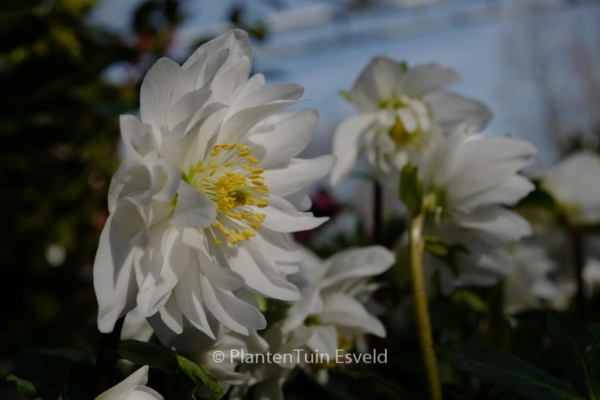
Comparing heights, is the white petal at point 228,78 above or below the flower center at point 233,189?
above

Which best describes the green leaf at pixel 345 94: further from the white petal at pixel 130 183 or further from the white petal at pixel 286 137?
the white petal at pixel 130 183

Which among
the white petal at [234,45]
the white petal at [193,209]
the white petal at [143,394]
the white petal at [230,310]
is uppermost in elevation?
the white petal at [234,45]

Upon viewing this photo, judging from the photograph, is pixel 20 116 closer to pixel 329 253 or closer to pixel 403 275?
pixel 329 253

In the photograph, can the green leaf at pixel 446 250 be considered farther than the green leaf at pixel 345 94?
No

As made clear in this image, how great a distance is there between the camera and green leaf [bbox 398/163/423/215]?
0.57 m

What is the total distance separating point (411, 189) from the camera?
1.91 feet

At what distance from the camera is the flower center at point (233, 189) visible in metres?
0.46

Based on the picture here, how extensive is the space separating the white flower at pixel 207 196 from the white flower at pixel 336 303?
0.07 meters

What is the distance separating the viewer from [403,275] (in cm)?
77

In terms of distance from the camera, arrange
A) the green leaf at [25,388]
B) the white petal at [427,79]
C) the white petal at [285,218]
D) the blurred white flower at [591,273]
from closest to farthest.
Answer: the green leaf at [25,388] < the white petal at [285,218] < the white petal at [427,79] < the blurred white flower at [591,273]

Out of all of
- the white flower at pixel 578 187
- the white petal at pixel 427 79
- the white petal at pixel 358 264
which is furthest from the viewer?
the white flower at pixel 578 187

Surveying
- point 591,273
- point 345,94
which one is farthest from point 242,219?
point 591,273

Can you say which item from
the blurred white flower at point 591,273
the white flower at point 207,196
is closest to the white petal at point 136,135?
the white flower at point 207,196

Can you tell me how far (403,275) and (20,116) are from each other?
2.62 ft
